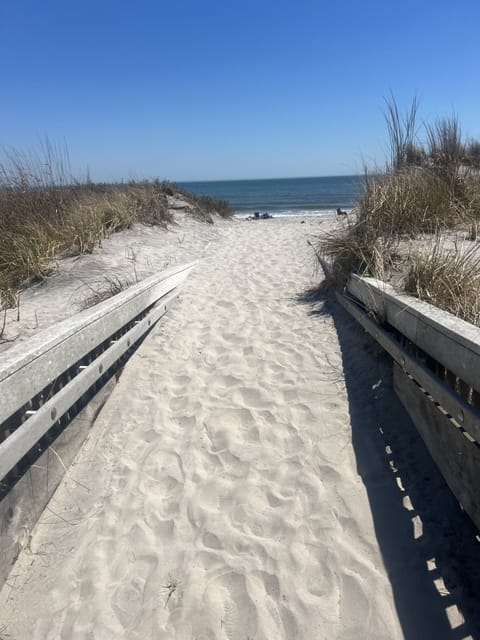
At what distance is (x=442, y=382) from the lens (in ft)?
8.27

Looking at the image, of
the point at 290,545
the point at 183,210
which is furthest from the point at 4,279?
the point at 183,210

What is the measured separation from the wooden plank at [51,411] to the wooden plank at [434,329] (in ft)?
7.19

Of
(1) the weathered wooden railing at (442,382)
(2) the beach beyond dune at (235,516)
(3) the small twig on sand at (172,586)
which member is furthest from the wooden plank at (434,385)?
(3) the small twig on sand at (172,586)

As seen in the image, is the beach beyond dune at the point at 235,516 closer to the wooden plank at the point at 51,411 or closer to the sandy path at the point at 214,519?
the sandy path at the point at 214,519

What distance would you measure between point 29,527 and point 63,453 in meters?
0.52

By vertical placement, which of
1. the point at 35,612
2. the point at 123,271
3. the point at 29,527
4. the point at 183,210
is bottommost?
the point at 35,612

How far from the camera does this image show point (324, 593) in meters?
2.07

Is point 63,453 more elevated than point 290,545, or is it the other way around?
point 63,453

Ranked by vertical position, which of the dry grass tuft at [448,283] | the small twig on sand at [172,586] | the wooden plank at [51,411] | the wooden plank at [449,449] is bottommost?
the small twig on sand at [172,586]

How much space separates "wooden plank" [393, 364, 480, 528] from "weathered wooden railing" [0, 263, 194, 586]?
217cm

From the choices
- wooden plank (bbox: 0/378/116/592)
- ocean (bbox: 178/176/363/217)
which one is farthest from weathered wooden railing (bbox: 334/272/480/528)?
ocean (bbox: 178/176/363/217)

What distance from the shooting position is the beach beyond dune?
201 cm

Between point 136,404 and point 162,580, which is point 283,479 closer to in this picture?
point 162,580

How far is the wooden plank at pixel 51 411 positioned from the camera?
212 cm
